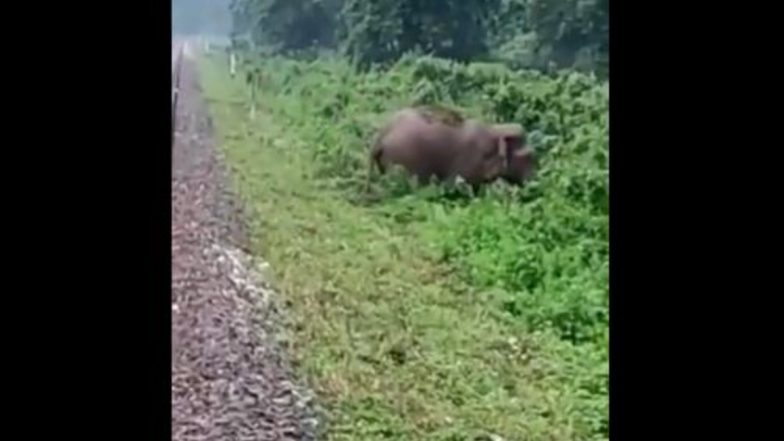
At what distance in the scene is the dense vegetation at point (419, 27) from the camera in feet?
6.06

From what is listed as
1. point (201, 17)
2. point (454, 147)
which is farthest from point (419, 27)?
point (201, 17)

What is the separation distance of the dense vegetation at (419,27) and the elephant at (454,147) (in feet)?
0.32

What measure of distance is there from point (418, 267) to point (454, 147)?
0.19 m

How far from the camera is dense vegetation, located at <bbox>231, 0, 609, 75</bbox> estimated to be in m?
1.85

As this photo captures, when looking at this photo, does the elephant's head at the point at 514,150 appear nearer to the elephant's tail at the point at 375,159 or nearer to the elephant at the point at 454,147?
the elephant at the point at 454,147

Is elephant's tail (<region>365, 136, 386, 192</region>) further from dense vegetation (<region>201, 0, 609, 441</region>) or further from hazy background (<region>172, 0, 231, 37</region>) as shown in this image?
hazy background (<region>172, 0, 231, 37</region>)

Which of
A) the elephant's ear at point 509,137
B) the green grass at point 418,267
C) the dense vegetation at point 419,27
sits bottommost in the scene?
the green grass at point 418,267

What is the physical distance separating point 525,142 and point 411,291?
0.29 meters

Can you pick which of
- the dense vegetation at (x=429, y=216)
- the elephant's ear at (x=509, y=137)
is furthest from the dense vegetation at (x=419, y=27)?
the elephant's ear at (x=509, y=137)
